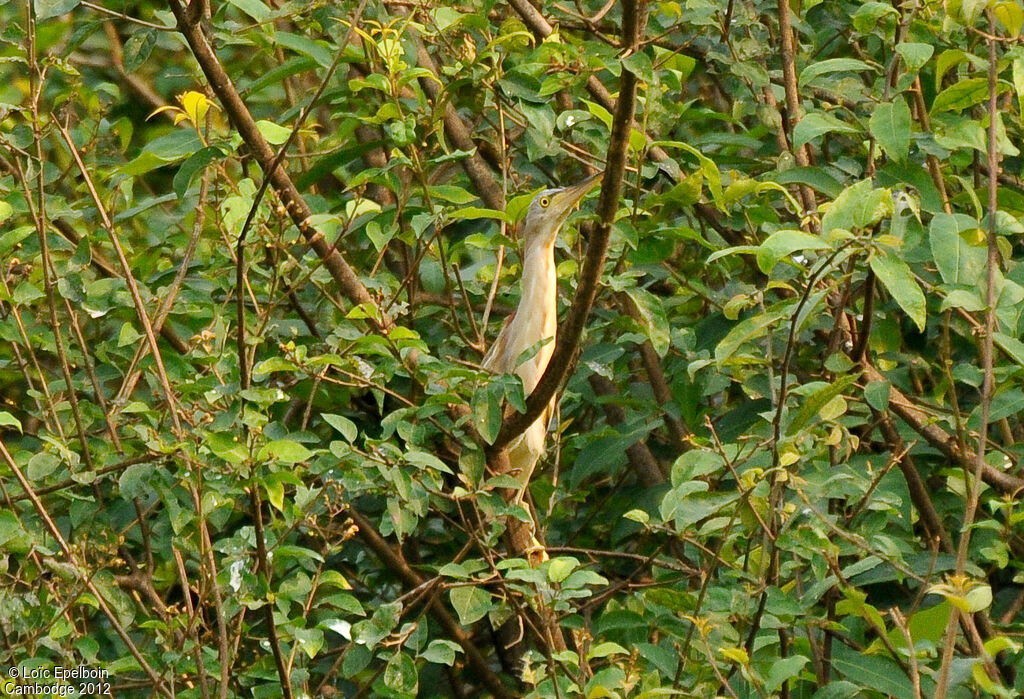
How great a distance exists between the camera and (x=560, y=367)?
98.4 inches

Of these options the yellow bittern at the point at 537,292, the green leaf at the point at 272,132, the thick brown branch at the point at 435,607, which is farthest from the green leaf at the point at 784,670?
the green leaf at the point at 272,132

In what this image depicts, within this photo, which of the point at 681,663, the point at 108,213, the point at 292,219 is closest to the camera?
the point at 681,663

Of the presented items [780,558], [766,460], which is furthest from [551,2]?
[780,558]

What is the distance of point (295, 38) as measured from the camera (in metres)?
3.15

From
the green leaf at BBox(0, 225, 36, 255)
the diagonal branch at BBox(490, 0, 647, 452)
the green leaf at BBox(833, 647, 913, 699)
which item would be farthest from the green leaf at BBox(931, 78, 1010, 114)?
the green leaf at BBox(0, 225, 36, 255)

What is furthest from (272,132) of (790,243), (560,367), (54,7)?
(790,243)

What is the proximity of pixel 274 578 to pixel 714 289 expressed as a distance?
4.85 feet

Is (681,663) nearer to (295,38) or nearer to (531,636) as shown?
(531,636)

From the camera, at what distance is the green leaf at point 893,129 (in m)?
2.38

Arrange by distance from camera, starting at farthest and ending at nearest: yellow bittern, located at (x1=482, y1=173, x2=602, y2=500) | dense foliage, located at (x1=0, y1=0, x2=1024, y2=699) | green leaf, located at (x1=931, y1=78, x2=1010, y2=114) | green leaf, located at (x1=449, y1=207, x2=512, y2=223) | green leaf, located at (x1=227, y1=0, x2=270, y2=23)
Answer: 1. yellow bittern, located at (x1=482, y1=173, x2=602, y2=500)
2. green leaf, located at (x1=227, y1=0, x2=270, y2=23)
3. green leaf, located at (x1=449, y1=207, x2=512, y2=223)
4. green leaf, located at (x1=931, y1=78, x2=1010, y2=114)
5. dense foliage, located at (x1=0, y1=0, x2=1024, y2=699)

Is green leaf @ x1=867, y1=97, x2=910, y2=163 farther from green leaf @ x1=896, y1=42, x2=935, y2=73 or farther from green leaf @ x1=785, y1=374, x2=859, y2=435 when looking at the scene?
green leaf @ x1=785, y1=374, x2=859, y2=435

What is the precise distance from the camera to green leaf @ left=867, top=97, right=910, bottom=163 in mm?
2377

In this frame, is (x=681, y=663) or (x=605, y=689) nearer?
(x=605, y=689)

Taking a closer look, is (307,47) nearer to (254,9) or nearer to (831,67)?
(254,9)
